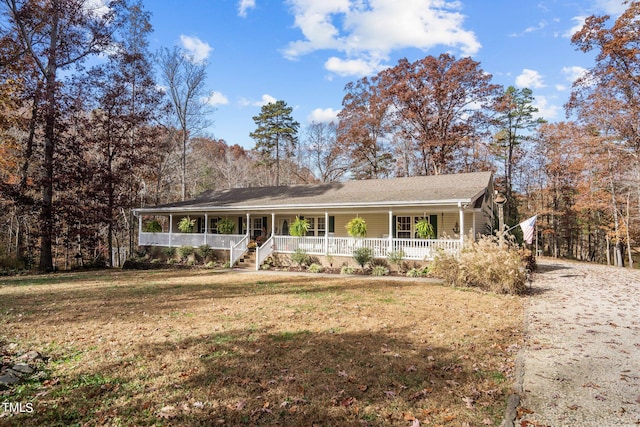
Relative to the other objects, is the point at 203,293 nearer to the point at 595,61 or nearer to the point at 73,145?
the point at 73,145

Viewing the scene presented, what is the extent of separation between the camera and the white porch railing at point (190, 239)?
18.5 meters

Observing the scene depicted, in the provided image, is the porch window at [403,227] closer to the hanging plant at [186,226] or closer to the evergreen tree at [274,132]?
the hanging plant at [186,226]

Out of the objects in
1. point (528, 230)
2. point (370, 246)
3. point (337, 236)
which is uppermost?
point (528, 230)

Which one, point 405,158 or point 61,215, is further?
point 405,158

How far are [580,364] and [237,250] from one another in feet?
49.2

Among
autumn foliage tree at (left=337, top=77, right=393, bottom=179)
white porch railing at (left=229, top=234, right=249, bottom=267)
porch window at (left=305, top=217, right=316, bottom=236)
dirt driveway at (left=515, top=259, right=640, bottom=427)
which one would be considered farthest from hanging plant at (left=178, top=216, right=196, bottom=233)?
dirt driveway at (left=515, top=259, right=640, bottom=427)

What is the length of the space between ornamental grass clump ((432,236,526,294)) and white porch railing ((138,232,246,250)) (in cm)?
1095

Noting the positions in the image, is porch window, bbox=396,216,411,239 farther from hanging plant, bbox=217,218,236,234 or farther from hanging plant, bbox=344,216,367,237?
hanging plant, bbox=217,218,236,234

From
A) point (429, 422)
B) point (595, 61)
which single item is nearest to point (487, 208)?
point (595, 61)

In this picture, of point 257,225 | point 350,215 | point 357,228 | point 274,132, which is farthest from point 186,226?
point 274,132

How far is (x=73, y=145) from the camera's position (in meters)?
17.4

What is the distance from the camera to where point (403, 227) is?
1692cm

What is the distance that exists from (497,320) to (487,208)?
12.8m

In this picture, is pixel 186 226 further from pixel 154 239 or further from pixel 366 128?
pixel 366 128
